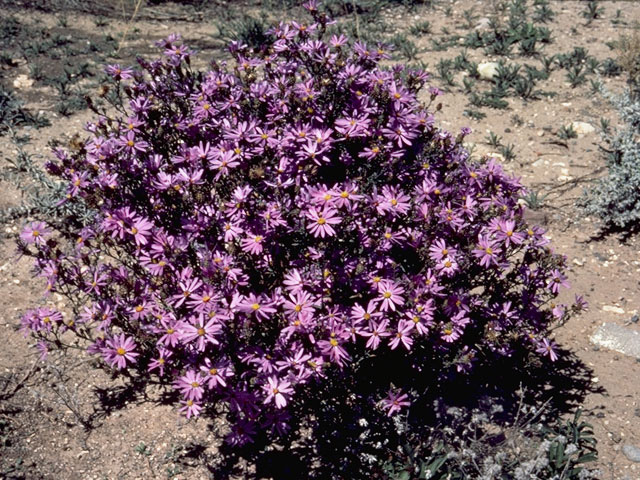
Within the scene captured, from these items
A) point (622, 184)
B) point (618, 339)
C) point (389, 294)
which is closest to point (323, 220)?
point (389, 294)

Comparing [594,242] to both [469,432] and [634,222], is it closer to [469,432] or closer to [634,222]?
[634,222]

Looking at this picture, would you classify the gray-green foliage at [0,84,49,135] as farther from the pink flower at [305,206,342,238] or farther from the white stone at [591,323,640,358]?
the white stone at [591,323,640,358]

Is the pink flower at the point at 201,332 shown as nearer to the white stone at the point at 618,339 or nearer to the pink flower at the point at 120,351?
the pink flower at the point at 120,351

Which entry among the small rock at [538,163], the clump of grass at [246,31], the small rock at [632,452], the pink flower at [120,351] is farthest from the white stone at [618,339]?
the clump of grass at [246,31]

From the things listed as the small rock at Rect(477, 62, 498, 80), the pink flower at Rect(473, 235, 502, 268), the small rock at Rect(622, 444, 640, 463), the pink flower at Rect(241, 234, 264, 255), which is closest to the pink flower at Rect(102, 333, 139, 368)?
the pink flower at Rect(241, 234, 264, 255)

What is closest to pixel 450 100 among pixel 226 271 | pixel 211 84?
pixel 211 84

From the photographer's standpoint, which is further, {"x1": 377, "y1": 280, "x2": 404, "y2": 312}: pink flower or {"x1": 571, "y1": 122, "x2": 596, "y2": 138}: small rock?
{"x1": 571, "y1": 122, "x2": 596, "y2": 138}: small rock

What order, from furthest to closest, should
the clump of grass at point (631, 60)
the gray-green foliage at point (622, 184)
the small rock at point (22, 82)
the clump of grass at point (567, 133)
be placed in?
the small rock at point (22, 82) → the clump of grass at point (631, 60) → the clump of grass at point (567, 133) → the gray-green foliage at point (622, 184)
